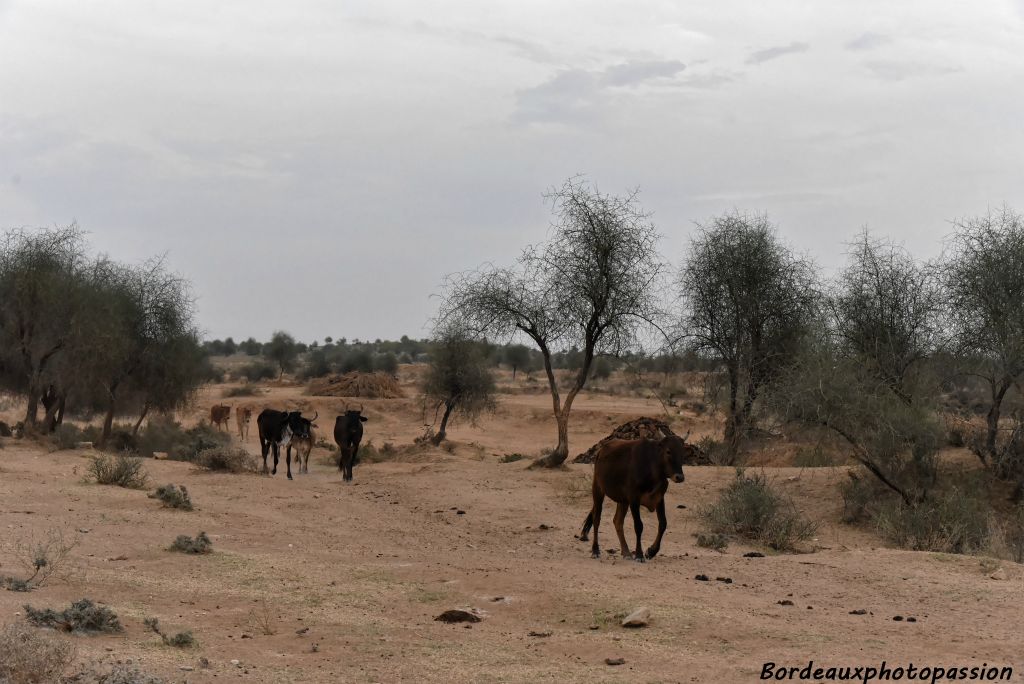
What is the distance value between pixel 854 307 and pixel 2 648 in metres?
22.8

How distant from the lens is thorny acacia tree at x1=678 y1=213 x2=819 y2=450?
28.0m

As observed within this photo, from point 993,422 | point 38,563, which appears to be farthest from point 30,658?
point 993,422

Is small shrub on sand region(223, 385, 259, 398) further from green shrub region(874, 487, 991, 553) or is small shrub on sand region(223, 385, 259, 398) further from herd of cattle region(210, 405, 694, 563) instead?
herd of cattle region(210, 405, 694, 563)

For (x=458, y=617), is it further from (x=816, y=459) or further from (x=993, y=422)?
(x=816, y=459)

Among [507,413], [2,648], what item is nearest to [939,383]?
[2,648]

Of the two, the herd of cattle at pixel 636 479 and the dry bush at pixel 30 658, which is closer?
the dry bush at pixel 30 658

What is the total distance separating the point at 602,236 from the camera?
2423 centimetres

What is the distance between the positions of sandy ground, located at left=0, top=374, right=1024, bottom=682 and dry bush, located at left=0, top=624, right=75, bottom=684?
573 mm

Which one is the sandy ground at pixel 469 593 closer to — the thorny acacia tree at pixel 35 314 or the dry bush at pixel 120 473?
the dry bush at pixel 120 473

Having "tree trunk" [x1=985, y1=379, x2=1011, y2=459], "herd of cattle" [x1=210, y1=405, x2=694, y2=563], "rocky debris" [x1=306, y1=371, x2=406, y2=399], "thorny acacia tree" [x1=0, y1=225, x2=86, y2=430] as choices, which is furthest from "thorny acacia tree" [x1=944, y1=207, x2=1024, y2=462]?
"rocky debris" [x1=306, y1=371, x2=406, y2=399]

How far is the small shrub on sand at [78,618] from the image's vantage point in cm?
801

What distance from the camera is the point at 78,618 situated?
26.6 feet

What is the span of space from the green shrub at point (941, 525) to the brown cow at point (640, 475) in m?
5.62

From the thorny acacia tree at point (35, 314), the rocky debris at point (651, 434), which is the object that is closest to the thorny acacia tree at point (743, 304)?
the rocky debris at point (651, 434)
